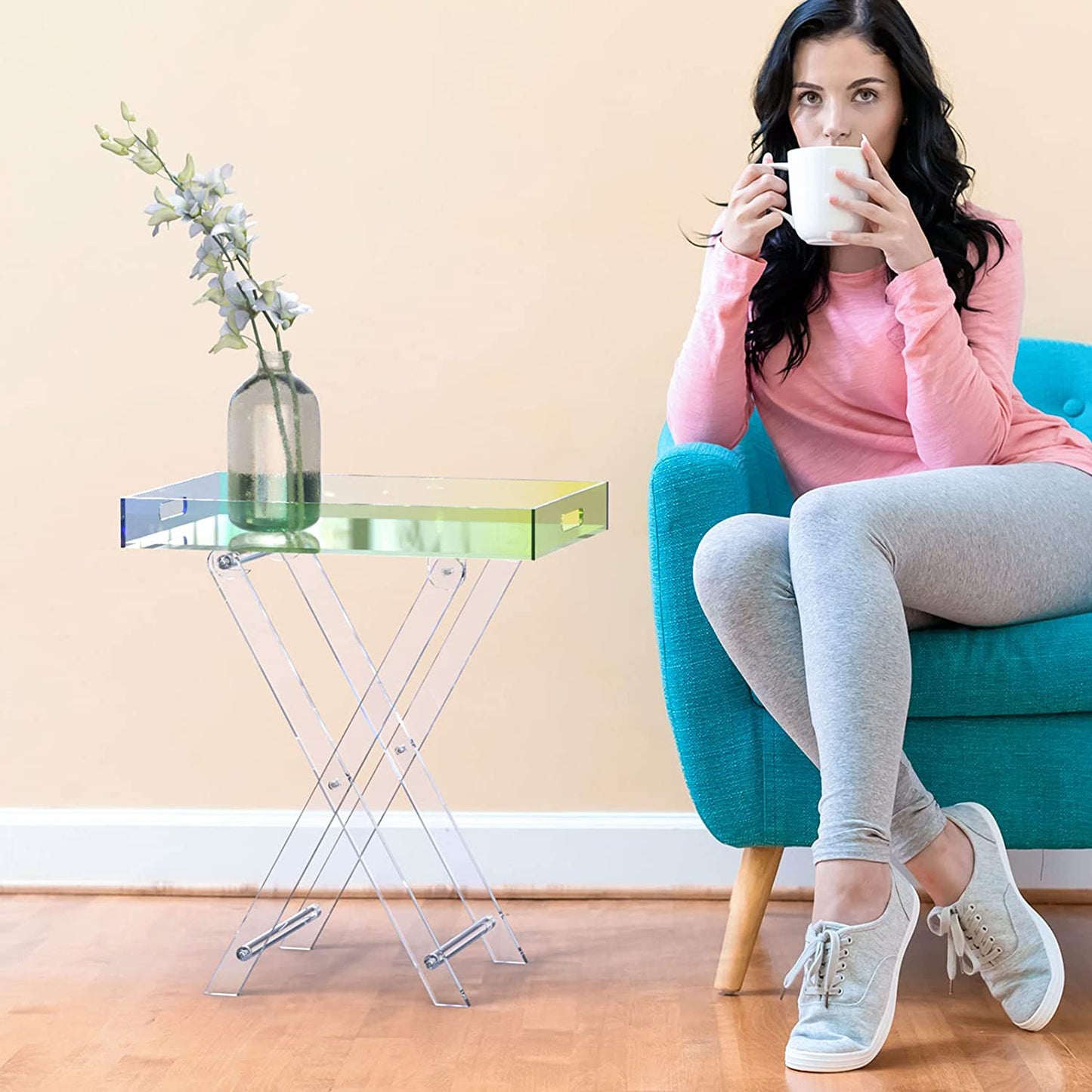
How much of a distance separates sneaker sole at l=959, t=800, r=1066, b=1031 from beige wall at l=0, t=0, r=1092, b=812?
69 centimetres

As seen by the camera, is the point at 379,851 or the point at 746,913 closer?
the point at 746,913

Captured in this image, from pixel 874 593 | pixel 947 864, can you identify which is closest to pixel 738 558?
pixel 874 593

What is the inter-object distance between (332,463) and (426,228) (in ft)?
1.24

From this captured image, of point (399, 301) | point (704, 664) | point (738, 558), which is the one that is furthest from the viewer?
point (399, 301)

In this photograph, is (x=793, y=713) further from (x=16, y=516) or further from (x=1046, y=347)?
(x=16, y=516)

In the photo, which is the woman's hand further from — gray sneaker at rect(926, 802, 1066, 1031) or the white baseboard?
the white baseboard

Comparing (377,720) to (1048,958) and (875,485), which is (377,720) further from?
(1048,958)

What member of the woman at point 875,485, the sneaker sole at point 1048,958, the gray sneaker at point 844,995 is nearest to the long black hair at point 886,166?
the woman at point 875,485

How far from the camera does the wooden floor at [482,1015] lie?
150 cm

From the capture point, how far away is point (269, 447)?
1.75 meters

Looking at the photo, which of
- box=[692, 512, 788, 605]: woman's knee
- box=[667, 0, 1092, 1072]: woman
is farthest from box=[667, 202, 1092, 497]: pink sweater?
box=[692, 512, 788, 605]: woman's knee

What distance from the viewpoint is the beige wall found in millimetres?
2166

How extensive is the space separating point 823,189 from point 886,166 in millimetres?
236

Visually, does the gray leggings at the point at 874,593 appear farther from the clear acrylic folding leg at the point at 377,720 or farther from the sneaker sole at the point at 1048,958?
the clear acrylic folding leg at the point at 377,720
